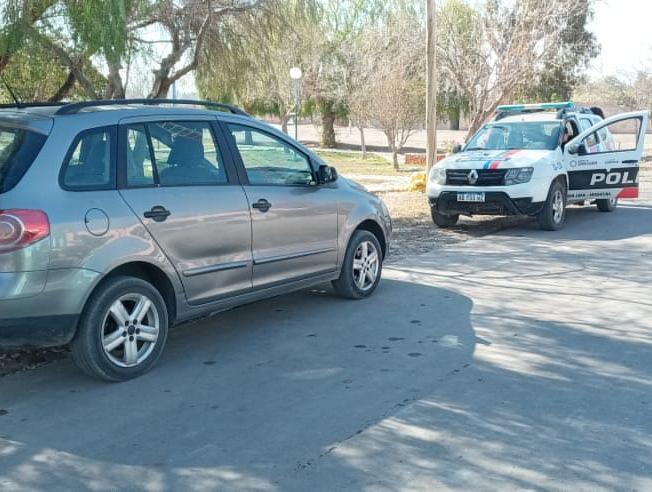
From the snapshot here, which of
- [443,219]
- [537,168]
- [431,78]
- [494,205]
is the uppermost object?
[431,78]

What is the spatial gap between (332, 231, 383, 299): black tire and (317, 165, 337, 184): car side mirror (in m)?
0.66

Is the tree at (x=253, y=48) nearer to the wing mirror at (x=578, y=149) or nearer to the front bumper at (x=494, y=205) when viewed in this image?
the front bumper at (x=494, y=205)

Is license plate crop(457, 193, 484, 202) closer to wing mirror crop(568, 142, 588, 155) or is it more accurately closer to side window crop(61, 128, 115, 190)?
wing mirror crop(568, 142, 588, 155)

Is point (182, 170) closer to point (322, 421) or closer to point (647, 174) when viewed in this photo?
point (322, 421)

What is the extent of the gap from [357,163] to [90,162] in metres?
24.9

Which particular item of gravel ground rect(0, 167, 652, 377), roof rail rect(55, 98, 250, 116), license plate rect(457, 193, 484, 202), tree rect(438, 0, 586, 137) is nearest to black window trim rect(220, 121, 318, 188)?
roof rail rect(55, 98, 250, 116)

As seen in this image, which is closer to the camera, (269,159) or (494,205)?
(269,159)

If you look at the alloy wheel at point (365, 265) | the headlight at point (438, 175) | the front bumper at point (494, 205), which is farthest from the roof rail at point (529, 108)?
the alloy wheel at point (365, 265)

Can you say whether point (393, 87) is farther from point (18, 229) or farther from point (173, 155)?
point (18, 229)

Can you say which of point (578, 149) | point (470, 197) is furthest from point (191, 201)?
point (578, 149)

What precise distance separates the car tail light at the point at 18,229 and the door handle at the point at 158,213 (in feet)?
2.61

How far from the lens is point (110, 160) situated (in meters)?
5.34

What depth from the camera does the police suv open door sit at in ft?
41.2

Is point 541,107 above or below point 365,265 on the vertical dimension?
above
